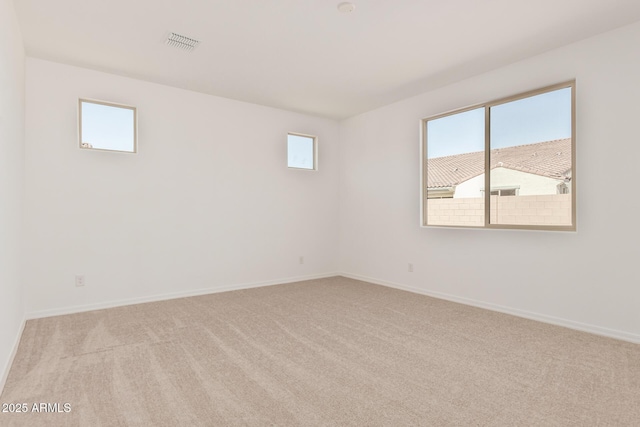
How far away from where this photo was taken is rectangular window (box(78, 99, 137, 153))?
399 centimetres

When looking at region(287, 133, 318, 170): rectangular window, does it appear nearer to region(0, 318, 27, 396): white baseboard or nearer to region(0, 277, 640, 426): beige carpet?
region(0, 277, 640, 426): beige carpet

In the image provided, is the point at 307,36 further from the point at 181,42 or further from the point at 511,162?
the point at 511,162

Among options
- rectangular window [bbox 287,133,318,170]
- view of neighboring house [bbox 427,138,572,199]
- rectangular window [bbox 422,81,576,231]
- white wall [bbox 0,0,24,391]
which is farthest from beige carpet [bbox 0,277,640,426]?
rectangular window [bbox 287,133,318,170]

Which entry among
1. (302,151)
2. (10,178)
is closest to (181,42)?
(10,178)

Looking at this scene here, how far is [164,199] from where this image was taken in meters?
4.49

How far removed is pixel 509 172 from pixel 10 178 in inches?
186

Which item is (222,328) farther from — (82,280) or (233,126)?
(233,126)

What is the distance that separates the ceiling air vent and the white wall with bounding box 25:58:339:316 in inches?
49.2

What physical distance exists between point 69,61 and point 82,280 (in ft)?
8.01

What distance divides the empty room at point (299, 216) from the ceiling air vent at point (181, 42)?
0.06 ft

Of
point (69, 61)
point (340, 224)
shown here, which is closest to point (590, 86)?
point (340, 224)

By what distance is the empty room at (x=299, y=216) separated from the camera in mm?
2221

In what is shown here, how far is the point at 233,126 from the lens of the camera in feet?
16.6

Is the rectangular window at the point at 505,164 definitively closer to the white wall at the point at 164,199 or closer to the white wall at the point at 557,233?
the white wall at the point at 557,233
